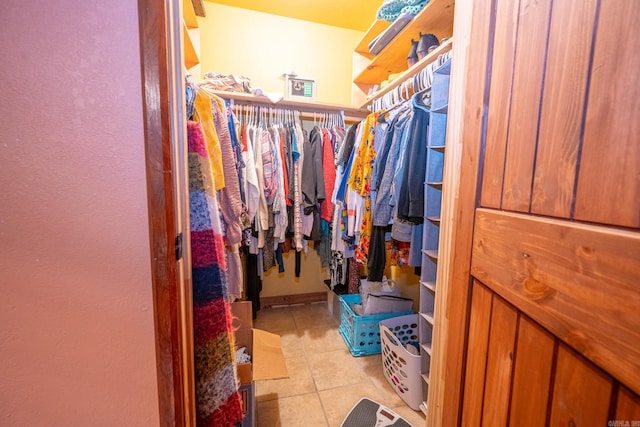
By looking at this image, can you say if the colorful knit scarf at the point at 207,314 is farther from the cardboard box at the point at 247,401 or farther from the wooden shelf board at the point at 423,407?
the wooden shelf board at the point at 423,407

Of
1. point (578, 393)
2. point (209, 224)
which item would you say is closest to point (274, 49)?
point (209, 224)

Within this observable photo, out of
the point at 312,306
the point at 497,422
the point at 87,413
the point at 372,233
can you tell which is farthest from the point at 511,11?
the point at 312,306

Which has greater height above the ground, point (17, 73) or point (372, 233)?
point (17, 73)

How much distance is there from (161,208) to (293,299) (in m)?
2.16

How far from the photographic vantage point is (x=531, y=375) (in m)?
0.49

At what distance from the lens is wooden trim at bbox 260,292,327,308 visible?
2.46 metres

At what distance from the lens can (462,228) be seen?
2.35 feet

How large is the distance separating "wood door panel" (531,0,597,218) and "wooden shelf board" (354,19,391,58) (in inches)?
61.7

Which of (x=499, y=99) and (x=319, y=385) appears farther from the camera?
(x=319, y=385)

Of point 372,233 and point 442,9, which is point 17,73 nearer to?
point 372,233

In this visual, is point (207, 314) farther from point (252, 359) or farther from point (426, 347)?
point (426, 347)

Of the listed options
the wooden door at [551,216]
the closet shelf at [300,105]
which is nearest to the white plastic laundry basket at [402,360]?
the wooden door at [551,216]

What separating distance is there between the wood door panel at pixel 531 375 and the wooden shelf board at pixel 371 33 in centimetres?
191

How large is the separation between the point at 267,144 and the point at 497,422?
5.79 feet
